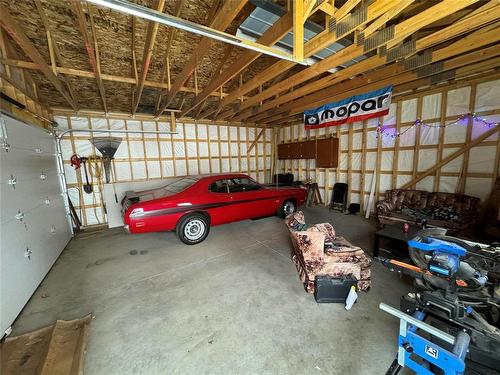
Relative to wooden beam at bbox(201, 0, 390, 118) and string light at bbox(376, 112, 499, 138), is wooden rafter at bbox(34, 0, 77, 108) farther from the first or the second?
string light at bbox(376, 112, 499, 138)

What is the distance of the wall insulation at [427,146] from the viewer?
4070 millimetres

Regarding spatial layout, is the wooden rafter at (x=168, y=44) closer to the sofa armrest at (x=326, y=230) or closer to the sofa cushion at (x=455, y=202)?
the sofa armrest at (x=326, y=230)

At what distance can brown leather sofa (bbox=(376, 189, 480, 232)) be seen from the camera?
149 inches

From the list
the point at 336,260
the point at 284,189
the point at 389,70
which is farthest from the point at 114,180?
the point at 389,70

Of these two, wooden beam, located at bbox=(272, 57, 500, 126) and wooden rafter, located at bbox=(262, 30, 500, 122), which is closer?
wooden rafter, located at bbox=(262, 30, 500, 122)

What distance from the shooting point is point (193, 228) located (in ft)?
13.8

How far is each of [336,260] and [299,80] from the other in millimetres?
3039

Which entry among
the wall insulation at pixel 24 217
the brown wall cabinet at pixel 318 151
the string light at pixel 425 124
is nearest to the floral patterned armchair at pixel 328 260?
the wall insulation at pixel 24 217

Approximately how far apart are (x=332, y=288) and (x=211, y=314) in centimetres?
144

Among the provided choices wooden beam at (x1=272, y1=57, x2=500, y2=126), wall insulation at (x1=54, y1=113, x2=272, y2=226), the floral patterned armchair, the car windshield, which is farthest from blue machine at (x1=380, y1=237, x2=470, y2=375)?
wall insulation at (x1=54, y1=113, x2=272, y2=226)

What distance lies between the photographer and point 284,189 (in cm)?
554

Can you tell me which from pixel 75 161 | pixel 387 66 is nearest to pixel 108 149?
pixel 75 161

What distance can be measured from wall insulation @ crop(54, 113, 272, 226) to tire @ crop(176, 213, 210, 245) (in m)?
2.83

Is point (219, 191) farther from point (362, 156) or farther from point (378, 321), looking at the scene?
point (362, 156)
